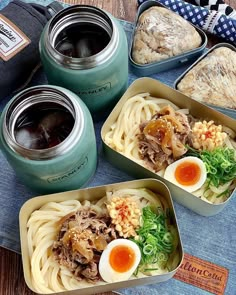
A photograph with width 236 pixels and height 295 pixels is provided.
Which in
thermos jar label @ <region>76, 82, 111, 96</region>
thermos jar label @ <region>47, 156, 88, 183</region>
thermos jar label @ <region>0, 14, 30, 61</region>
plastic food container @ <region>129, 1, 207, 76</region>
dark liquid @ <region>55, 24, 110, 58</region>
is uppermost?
dark liquid @ <region>55, 24, 110, 58</region>

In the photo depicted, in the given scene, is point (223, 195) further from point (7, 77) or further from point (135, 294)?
point (7, 77)

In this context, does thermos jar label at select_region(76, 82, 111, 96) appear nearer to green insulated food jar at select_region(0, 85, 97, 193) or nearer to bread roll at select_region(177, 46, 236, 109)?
green insulated food jar at select_region(0, 85, 97, 193)

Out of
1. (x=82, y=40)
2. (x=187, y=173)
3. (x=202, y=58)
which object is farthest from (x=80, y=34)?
(x=187, y=173)

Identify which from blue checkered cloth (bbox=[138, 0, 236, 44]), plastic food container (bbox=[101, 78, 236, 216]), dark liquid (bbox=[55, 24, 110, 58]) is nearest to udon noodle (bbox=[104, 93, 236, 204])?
plastic food container (bbox=[101, 78, 236, 216])

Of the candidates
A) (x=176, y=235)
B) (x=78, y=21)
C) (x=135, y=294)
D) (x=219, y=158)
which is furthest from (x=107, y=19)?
(x=135, y=294)

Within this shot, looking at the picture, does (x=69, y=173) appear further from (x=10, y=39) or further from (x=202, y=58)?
(x=202, y=58)

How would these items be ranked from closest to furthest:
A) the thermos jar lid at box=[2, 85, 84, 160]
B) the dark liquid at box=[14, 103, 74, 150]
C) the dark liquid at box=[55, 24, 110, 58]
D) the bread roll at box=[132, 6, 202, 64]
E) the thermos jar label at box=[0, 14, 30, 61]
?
the thermos jar lid at box=[2, 85, 84, 160] < the dark liquid at box=[14, 103, 74, 150] < the dark liquid at box=[55, 24, 110, 58] < the thermos jar label at box=[0, 14, 30, 61] < the bread roll at box=[132, 6, 202, 64]

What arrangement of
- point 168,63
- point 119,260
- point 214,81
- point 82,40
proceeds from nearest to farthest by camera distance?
point 119,260 < point 82,40 < point 214,81 < point 168,63
